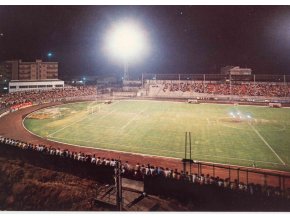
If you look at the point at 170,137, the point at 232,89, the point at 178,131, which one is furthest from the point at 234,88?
the point at 170,137

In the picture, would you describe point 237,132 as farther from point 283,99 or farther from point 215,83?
point 215,83

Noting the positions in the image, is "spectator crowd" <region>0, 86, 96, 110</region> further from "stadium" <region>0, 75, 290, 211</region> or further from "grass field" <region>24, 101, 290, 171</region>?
"grass field" <region>24, 101, 290, 171</region>

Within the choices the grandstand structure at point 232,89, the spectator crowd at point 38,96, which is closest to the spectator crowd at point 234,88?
the grandstand structure at point 232,89

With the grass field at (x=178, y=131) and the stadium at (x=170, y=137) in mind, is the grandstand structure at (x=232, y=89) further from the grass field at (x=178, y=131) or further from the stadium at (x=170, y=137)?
the grass field at (x=178, y=131)

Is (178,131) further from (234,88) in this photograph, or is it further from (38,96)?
(234,88)

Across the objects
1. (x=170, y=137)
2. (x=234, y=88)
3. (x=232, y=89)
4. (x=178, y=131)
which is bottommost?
(x=170, y=137)

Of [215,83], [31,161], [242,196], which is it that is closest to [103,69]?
[215,83]

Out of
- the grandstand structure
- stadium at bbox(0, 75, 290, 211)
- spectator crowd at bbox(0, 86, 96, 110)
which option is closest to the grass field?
stadium at bbox(0, 75, 290, 211)
